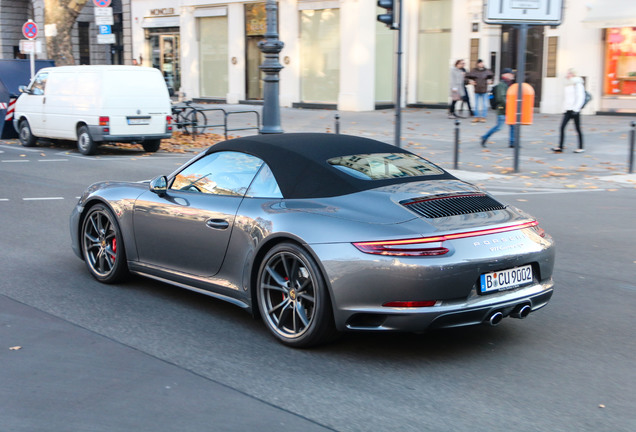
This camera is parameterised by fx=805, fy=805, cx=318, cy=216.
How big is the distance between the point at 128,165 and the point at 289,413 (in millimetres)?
12748

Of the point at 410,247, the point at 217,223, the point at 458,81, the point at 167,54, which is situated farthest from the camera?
the point at 167,54

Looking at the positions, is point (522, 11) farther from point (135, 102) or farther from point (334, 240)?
point (334, 240)

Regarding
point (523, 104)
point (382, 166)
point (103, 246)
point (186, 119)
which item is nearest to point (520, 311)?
point (382, 166)

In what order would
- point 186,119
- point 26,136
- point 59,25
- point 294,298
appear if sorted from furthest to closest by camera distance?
point 59,25, point 186,119, point 26,136, point 294,298

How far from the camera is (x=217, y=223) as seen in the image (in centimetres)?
552

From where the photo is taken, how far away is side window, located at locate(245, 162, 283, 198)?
5.36m

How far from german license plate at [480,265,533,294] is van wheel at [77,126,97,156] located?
1423 cm

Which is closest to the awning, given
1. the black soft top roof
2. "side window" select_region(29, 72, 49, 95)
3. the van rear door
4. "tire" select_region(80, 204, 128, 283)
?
the van rear door

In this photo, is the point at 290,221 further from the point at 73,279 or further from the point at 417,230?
the point at 73,279

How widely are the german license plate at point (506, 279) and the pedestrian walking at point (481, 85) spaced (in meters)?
20.2

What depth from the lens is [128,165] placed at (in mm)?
16062

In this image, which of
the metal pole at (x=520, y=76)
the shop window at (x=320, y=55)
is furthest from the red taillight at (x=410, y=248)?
the shop window at (x=320, y=55)

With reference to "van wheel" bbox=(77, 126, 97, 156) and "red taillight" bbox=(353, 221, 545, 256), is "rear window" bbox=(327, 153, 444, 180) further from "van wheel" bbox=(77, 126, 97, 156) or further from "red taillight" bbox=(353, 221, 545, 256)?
"van wheel" bbox=(77, 126, 97, 156)

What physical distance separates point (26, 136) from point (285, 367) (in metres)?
16.8
